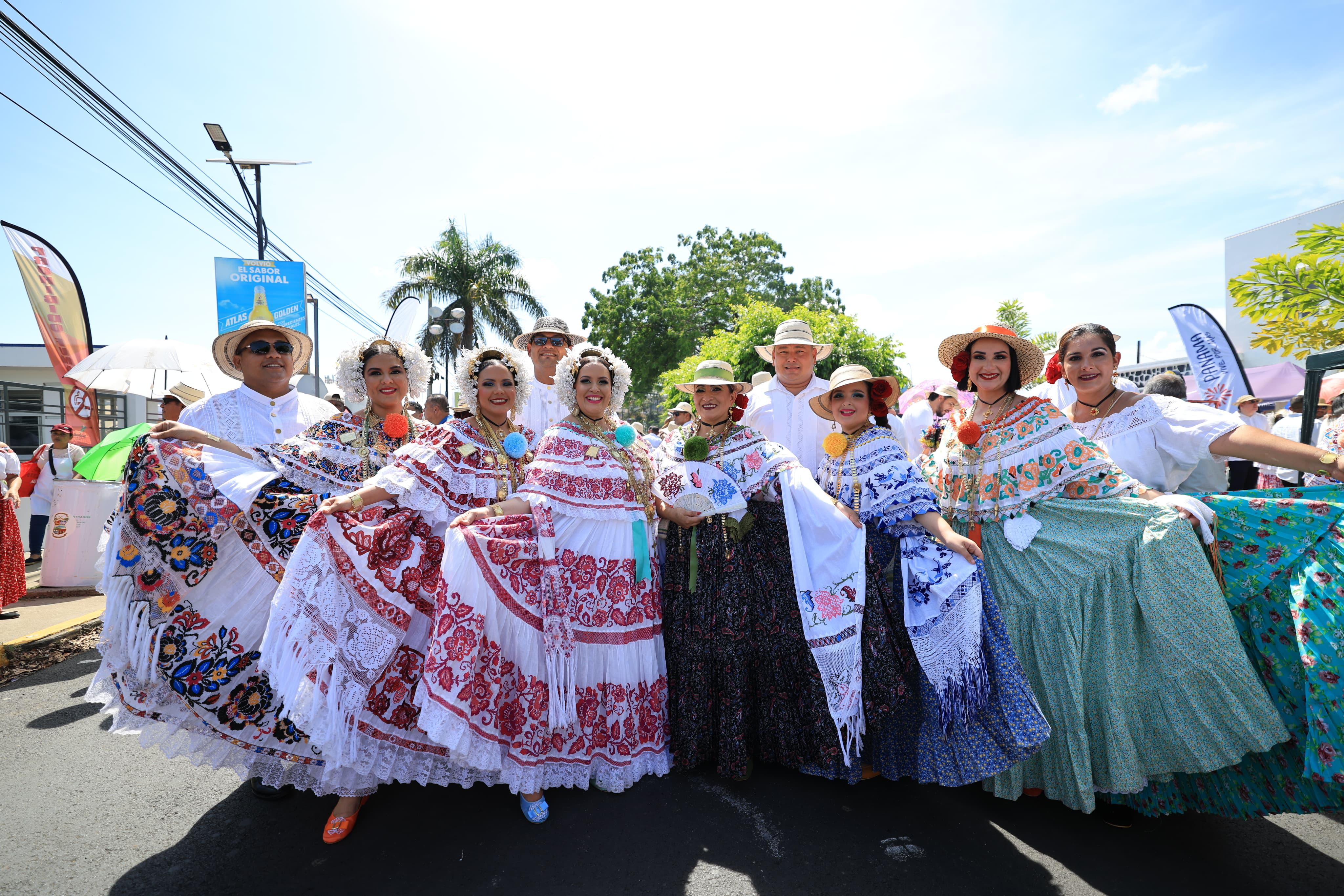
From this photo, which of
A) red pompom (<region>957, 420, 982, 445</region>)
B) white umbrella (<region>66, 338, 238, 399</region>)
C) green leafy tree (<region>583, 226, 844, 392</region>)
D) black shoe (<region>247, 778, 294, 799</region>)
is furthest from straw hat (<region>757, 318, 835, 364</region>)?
green leafy tree (<region>583, 226, 844, 392</region>)

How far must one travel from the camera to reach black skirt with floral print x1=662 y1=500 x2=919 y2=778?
3.14 meters

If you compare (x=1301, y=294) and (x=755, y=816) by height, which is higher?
(x=1301, y=294)

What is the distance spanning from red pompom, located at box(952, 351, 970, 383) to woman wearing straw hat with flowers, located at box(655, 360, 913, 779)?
3.25 ft

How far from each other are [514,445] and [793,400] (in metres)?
2.10

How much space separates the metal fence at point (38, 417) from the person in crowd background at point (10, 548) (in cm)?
622

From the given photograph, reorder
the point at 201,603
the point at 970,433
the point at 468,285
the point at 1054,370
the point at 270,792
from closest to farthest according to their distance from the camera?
the point at 201,603 → the point at 270,792 → the point at 970,433 → the point at 1054,370 → the point at 468,285

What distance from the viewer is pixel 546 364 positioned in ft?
16.4

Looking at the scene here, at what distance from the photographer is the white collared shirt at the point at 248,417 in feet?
11.1

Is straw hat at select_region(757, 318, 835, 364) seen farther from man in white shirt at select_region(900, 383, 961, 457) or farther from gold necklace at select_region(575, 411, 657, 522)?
man in white shirt at select_region(900, 383, 961, 457)

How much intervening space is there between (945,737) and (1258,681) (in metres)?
1.18

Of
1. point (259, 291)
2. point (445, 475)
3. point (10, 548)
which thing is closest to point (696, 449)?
point (445, 475)

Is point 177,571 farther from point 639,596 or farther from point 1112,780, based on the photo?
point 1112,780

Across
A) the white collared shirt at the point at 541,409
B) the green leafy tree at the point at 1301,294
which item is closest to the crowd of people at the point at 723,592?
the white collared shirt at the point at 541,409

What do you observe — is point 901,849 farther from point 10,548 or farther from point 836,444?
point 10,548
